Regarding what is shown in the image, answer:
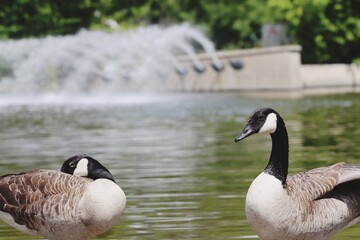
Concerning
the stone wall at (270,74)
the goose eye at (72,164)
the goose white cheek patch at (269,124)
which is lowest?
the stone wall at (270,74)

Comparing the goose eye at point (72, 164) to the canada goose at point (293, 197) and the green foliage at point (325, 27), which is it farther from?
the green foliage at point (325, 27)

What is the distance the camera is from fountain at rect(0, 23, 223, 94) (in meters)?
51.2

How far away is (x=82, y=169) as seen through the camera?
32.0ft

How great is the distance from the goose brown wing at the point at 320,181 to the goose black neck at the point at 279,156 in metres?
0.14

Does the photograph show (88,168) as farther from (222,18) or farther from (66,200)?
(222,18)

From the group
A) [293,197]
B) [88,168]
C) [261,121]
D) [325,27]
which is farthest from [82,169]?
[325,27]

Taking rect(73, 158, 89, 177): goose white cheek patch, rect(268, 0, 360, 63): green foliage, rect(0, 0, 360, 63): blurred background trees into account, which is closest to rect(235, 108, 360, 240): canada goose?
rect(73, 158, 89, 177): goose white cheek patch

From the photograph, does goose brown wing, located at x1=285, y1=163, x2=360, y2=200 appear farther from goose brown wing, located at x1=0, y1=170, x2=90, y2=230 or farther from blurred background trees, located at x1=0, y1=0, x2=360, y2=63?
blurred background trees, located at x1=0, y1=0, x2=360, y2=63

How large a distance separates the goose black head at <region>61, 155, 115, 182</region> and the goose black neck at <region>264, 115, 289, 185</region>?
1307 mm

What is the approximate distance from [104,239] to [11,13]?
2085 inches

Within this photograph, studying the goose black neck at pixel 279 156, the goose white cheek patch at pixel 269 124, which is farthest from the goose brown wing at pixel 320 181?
the goose white cheek patch at pixel 269 124

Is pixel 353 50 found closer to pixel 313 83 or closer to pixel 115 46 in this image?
pixel 313 83

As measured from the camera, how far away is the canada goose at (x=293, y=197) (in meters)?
8.92

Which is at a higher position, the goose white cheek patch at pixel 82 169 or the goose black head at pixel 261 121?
the goose black head at pixel 261 121
